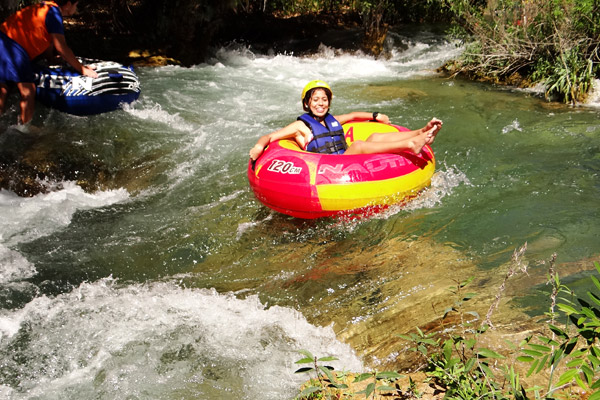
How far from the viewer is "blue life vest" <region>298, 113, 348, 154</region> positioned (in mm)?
5605

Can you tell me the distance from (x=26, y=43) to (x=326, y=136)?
13.9 ft

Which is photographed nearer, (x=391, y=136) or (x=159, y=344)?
(x=159, y=344)

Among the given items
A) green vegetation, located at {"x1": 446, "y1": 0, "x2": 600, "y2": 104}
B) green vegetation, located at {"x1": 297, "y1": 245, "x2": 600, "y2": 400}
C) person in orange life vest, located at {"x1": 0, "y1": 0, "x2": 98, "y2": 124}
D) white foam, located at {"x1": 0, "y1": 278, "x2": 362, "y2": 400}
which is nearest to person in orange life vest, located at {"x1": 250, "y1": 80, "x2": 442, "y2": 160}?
white foam, located at {"x1": 0, "y1": 278, "x2": 362, "y2": 400}

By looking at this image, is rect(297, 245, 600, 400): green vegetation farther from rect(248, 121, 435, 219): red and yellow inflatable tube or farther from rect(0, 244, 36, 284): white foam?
rect(0, 244, 36, 284): white foam

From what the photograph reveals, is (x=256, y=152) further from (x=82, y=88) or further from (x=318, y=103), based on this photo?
(x=82, y=88)

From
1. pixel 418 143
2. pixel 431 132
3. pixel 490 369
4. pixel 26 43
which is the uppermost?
pixel 26 43

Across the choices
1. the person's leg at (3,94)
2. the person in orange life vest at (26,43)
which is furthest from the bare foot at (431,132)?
the person's leg at (3,94)

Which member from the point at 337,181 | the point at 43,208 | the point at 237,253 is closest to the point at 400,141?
the point at 337,181

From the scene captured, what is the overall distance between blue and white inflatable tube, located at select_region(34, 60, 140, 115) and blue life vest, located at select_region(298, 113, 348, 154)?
10.9 ft

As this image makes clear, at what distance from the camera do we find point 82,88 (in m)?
7.25

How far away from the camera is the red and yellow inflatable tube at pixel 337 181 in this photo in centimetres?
477

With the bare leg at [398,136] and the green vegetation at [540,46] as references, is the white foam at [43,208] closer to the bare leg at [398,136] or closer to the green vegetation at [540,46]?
the bare leg at [398,136]

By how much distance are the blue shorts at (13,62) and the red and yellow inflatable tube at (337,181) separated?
3.79 meters

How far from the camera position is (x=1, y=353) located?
3434 mm
